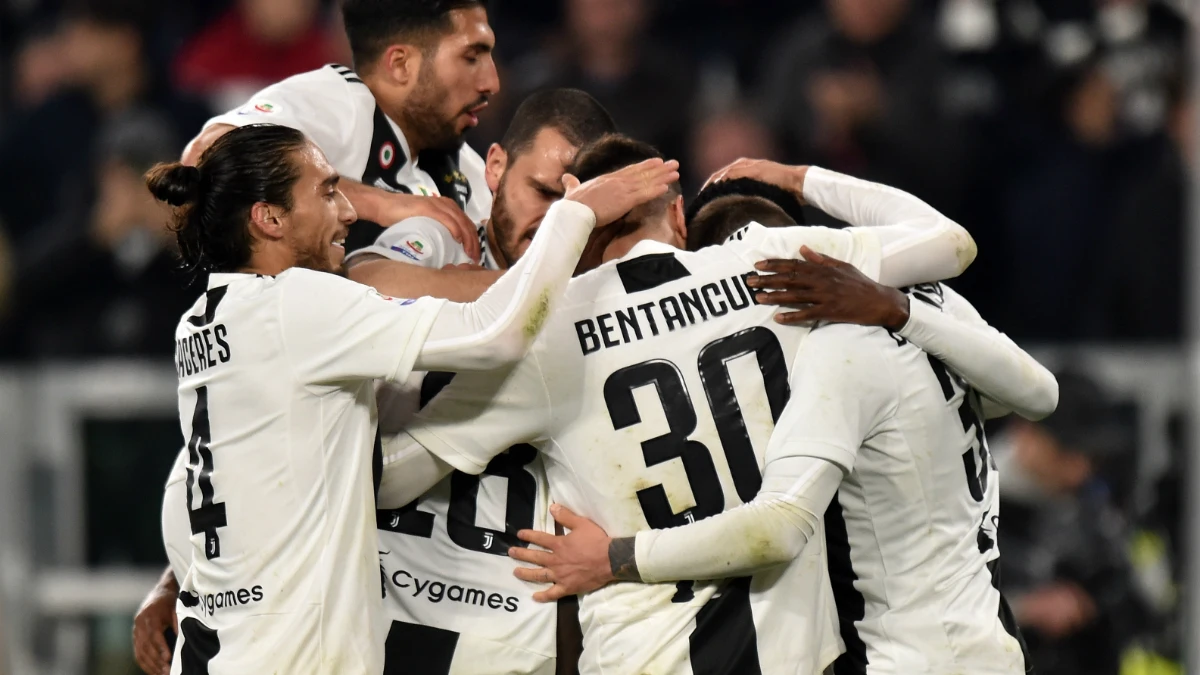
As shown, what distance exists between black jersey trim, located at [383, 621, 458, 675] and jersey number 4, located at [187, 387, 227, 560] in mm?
607

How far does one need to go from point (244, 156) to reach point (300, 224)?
21 centimetres

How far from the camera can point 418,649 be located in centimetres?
412

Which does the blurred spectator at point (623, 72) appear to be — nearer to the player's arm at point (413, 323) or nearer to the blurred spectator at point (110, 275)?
the blurred spectator at point (110, 275)

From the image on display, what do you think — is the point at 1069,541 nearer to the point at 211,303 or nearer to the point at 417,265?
the point at 417,265

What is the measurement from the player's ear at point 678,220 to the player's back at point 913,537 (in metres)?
0.48

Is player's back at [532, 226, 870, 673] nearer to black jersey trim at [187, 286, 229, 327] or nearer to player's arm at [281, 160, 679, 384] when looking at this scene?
player's arm at [281, 160, 679, 384]

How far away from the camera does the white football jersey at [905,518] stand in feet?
12.7

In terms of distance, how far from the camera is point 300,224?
3.79 m

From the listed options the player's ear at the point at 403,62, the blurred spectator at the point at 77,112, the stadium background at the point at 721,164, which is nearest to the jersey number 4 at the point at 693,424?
the player's ear at the point at 403,62

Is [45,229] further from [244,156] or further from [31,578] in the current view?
[244,156]

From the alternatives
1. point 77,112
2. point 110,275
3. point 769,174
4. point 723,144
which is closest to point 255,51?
point 77,112

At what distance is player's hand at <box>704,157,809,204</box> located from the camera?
444cm

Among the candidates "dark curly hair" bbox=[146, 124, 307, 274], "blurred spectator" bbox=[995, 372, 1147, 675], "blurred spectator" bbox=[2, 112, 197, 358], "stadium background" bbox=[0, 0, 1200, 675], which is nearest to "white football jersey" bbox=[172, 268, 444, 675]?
"dark curly hair" bbox=[146, 124, 307, 274]

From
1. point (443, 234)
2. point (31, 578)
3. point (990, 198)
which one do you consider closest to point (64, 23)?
point (31, 578)
